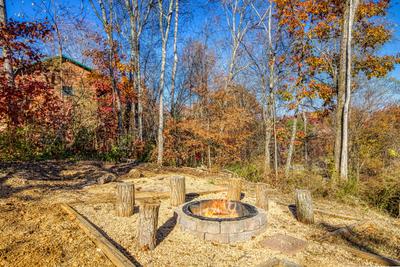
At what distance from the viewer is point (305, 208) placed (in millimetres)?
4824

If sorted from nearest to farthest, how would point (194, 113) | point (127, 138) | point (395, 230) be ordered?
point (395, 230) → point (127, 138) → point (194, 113)

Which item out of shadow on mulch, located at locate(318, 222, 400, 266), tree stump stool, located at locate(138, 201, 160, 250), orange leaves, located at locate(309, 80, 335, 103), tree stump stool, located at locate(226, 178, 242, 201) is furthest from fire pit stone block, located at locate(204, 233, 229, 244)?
orange leaves, located at locate(309, 80, 335, 103)

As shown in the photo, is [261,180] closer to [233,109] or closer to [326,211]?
[326,211]

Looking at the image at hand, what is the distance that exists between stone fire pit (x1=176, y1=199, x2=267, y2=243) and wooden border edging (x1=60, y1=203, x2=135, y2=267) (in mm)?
1261

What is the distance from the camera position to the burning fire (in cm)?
448

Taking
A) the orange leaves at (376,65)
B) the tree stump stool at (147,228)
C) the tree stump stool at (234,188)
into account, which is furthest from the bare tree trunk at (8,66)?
the orange leaves at (376,65)

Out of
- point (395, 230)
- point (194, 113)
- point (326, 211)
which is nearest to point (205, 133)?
point (194, 113)

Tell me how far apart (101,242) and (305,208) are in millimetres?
3665

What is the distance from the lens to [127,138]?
42.7ft

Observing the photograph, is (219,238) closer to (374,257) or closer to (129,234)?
(129,234)

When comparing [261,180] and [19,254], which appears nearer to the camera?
[19,254]

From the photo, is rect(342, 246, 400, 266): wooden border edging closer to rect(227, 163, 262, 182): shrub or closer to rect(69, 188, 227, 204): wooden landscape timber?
rect(69, 188, 227, 204): wooden landscape timber

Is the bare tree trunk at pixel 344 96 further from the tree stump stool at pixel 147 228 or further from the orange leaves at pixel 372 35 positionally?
the tree stump stool at pixel 147 228

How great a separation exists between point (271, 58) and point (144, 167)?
856 cm
